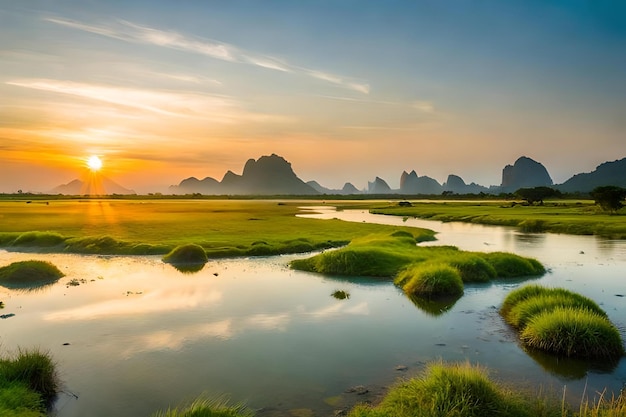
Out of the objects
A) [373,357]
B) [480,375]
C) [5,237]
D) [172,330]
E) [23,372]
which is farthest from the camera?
[5,237]

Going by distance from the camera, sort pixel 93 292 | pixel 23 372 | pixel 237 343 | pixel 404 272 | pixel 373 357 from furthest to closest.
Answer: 1. pixel 404 272
2. pixel 93 292
3. pixel 237 343
4. pixel 373 357
5. pixel 23 372

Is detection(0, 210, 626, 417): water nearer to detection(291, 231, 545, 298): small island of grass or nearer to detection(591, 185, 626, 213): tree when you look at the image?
detection(291, 231, 545, 298): small island of grass

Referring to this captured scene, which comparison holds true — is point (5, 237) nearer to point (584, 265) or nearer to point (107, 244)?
point (107, 244)

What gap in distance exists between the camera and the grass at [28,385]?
452 inches

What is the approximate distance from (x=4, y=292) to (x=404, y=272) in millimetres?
25665

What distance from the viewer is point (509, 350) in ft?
56.7

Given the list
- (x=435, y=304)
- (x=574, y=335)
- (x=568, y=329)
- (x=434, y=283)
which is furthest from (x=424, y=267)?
(x=574, y=335)

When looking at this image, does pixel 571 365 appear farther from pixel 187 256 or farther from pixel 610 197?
pixel 610 197

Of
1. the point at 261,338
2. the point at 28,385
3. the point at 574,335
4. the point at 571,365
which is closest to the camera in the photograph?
the point at 28,385

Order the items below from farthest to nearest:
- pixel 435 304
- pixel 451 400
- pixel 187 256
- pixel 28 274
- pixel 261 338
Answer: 1. pixel 187 256
2. pixel 28 274
3. pixel 435 304
4. pixel 261 338
5. pixel 451 400

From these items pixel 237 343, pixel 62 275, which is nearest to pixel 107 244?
pixel 62 275

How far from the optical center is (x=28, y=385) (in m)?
13.0

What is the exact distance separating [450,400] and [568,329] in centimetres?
875

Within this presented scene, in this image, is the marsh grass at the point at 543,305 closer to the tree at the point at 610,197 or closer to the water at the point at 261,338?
the water at the point at 261,338
